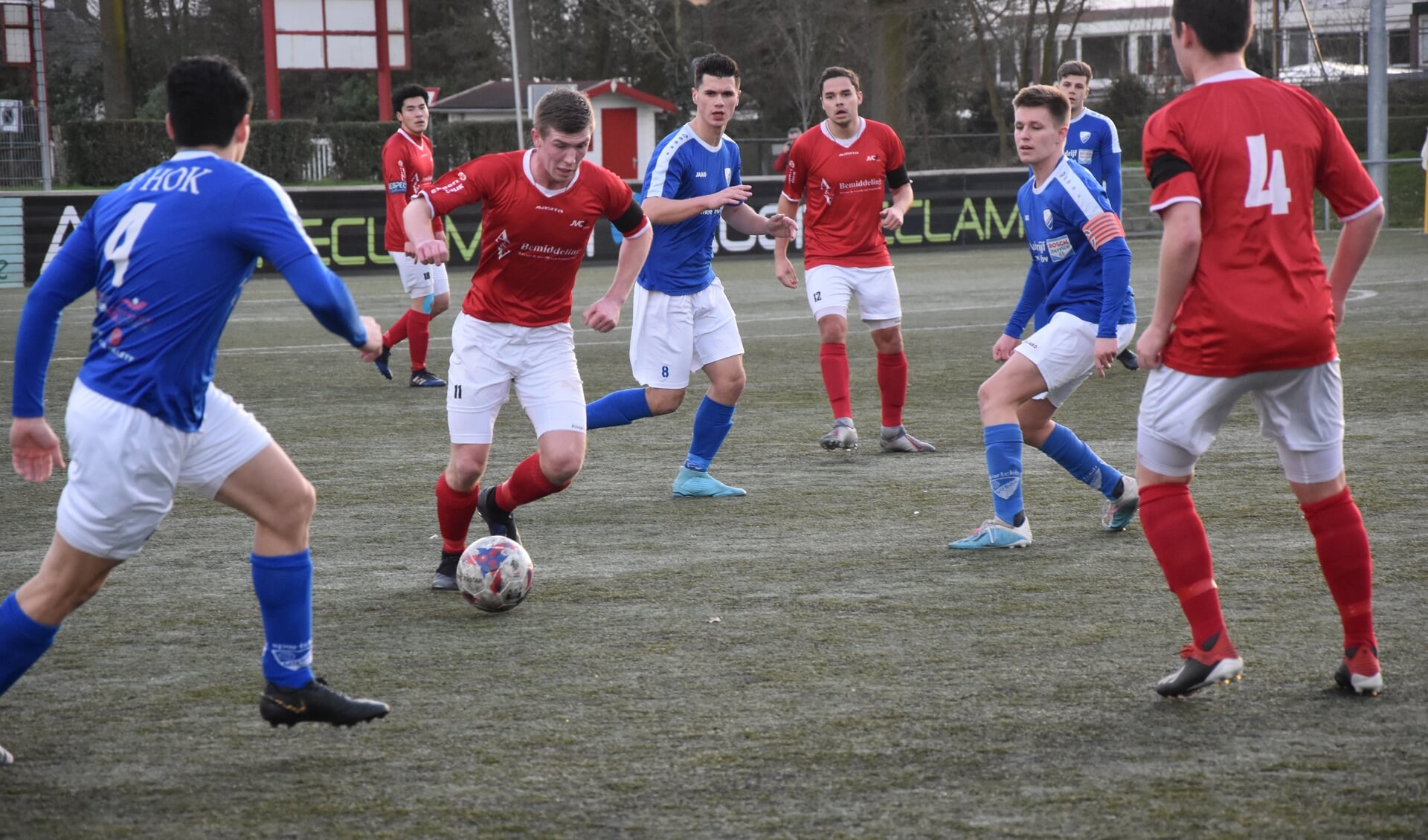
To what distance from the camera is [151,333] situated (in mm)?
3518

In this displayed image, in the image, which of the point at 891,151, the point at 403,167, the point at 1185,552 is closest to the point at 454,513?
the point at 1185,552

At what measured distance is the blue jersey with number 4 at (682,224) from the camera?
7453 mm

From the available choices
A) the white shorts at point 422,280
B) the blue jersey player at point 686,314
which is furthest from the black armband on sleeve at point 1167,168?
the white shorts at point 422,280

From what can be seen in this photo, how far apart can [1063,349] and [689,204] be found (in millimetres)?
2134

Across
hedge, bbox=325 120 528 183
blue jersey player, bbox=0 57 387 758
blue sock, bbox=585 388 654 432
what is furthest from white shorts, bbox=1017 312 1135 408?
hedge, bbox=325 120 528 183

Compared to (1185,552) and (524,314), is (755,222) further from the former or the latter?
(1185,552)

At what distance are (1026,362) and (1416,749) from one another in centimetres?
262

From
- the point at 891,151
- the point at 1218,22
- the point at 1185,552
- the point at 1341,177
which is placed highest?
the point at 1218,22

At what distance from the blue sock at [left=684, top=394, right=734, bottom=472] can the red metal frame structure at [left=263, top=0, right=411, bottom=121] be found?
31631mm

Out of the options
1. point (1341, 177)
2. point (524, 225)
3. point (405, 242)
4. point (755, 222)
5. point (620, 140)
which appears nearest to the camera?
point (1341, 177)

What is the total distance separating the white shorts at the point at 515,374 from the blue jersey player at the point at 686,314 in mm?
1760

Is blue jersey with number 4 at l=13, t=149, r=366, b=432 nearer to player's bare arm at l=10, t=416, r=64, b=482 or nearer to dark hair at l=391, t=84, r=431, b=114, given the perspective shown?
player's bare arm at l=10, t=416, r=64, b=482

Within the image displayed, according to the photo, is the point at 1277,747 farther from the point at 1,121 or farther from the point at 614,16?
the point at 614,16

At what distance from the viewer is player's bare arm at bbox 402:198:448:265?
511 cm
